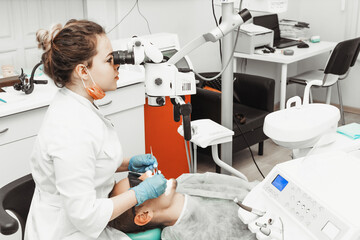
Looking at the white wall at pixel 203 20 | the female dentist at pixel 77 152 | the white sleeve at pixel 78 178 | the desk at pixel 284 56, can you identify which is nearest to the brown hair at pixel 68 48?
the female dentist at pixel 77 152

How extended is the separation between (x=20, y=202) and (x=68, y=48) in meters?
0.51

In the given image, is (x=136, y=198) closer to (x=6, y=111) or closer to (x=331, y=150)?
(x=331, y=150)

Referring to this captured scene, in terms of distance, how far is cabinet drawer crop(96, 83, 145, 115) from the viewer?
2.17 meters

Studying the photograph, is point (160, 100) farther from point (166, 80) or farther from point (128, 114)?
point (128, 114)

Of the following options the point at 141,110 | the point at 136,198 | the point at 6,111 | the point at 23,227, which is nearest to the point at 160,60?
the point at 136,198

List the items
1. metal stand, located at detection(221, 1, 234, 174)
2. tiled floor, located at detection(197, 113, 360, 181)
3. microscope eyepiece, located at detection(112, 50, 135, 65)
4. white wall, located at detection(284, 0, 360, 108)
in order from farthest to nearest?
1. white wall, located at detection(284, 0, 360, 108)
2. tiled floor, located at detection(197, 113, 360, 181)
3. metal stand, located at detection(221, 1, 234, 174)
4. microscope eyepiece, located at detection(112, 50, 135, 65)

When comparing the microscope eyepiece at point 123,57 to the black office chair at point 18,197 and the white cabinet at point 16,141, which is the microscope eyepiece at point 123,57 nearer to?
the black office chair at point 18,197

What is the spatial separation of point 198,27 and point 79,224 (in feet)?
8.31

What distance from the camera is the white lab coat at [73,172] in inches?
43.8

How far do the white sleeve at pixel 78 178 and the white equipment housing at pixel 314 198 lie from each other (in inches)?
16.0

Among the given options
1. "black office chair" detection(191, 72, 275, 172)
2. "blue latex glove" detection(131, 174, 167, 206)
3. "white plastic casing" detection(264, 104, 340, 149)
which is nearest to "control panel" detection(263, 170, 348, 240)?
"white plastic casing" detection(264, 104, 340, 149)

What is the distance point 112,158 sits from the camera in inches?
49.7

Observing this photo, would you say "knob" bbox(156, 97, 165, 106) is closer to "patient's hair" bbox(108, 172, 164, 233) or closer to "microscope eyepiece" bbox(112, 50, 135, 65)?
"microscope eyepiece" bbox(112, 50, 135, 65)

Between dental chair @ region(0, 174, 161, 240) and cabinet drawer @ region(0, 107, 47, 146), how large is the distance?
567 mm
